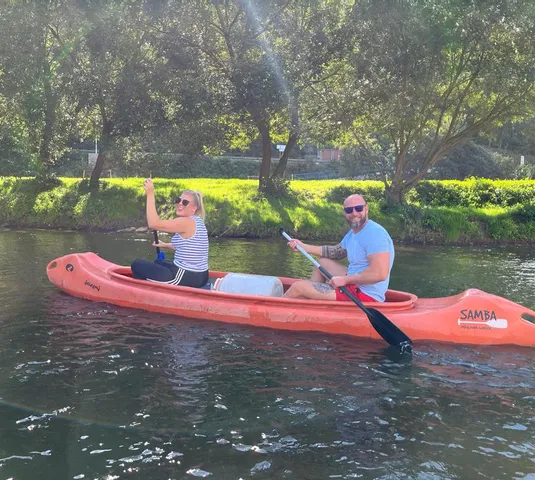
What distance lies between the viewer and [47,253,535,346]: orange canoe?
690 cm

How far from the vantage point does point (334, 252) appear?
7645 millimetres

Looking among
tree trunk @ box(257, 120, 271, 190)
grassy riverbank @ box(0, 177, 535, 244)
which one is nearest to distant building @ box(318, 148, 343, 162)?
grassy riverbank @ box(0, 177, 535, 244)

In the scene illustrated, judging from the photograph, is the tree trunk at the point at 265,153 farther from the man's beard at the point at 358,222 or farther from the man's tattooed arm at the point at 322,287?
the man's beard at the point at 358,222

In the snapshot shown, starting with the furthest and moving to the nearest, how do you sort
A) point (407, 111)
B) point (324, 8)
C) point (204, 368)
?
1. point (324, 8)
2. point (407, 111)
3. point (204, 368)

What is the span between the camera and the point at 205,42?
19.1 metres

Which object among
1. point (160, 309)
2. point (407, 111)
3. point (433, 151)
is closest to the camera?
point (160, 309)

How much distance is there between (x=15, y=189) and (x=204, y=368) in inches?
715

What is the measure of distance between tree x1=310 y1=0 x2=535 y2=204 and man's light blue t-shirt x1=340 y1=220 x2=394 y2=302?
11.9 m

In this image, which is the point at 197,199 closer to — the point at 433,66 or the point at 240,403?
the point at 240,403

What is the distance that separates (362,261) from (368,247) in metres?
0.22

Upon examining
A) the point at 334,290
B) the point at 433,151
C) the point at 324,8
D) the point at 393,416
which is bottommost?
the point at 393,416

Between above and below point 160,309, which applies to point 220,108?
above

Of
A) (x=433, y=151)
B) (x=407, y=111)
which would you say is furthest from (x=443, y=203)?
(x=407, y=111)

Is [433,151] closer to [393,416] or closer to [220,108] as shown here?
[220,108]
